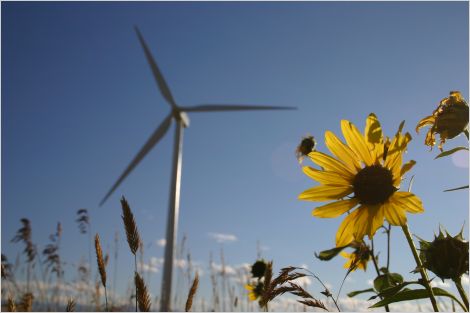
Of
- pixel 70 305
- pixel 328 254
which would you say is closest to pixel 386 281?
pixel 328 254

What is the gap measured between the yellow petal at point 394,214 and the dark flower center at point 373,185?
6cm

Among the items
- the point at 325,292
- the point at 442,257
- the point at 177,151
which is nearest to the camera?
the point at 442,257

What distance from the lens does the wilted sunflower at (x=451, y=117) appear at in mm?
1734

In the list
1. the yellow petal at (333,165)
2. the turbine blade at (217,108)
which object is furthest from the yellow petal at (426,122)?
the turbine blade at (217,108)

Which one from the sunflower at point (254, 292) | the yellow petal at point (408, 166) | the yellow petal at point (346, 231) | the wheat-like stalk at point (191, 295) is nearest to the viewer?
the yellow petal at point (408, 166)

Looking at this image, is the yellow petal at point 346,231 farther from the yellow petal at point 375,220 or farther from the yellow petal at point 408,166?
the yellow petal at point 408,166

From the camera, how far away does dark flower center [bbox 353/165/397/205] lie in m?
1.81

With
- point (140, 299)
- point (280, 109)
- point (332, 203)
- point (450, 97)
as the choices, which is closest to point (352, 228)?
point (332, 203)

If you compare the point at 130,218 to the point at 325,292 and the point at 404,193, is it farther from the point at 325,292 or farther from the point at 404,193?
the point at 404,193

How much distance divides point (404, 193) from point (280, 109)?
59.8 feet

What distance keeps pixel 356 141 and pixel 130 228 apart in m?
1.05

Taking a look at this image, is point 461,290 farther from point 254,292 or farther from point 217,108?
point 217,108

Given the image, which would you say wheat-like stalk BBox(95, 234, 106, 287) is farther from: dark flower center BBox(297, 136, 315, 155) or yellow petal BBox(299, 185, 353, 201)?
dark flower center BBox(297, 136, 315, 155)

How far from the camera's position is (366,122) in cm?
174
